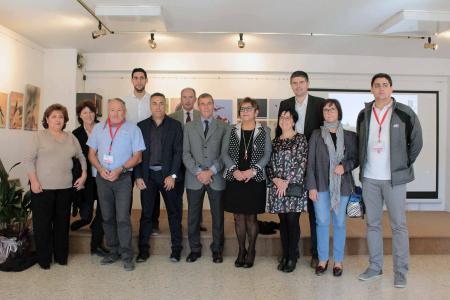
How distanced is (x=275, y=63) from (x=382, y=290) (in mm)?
3806

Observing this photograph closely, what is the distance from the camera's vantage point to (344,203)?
3.17 meters

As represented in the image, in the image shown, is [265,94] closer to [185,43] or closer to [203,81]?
[203,81]

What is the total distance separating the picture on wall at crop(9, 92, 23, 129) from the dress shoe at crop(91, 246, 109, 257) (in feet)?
7.02

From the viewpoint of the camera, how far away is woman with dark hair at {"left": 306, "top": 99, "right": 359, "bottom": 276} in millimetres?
3117

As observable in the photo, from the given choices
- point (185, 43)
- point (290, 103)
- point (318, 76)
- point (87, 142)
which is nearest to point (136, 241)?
point (87, 142)

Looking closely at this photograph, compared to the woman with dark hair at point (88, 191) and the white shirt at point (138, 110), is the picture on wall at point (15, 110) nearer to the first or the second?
the woman with dark hair at point (88, 191)

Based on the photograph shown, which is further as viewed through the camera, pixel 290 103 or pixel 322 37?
pixel 322 37

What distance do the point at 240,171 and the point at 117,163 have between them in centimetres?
111

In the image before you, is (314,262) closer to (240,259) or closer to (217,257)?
(240,259)

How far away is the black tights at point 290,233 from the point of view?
3250 mm

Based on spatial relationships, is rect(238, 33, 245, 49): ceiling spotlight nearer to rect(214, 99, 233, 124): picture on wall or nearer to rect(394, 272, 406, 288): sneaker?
rect(214, 99, 233, 124): picture on wall

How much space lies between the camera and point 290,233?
3289 millimetres

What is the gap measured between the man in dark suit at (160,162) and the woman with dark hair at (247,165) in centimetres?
50

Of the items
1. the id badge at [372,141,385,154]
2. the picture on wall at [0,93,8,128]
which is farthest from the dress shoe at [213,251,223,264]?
the picture on wall at [0,93,8,128]
